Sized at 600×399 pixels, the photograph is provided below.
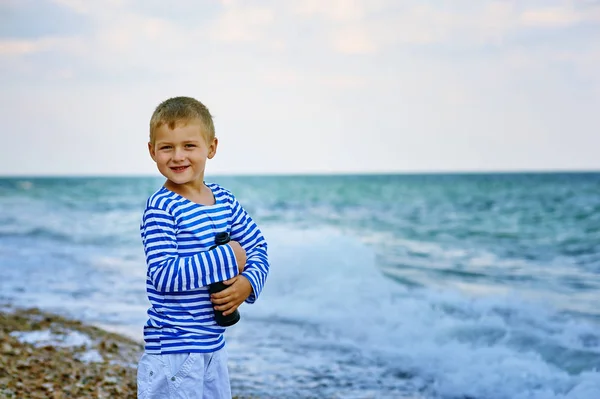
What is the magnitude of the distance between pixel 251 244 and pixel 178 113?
677 millimetres

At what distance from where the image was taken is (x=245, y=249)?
304 cm

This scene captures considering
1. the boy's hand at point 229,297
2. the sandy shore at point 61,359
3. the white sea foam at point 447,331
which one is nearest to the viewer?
the boy's hand at point 229,297

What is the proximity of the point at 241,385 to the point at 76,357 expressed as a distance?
1649 mm

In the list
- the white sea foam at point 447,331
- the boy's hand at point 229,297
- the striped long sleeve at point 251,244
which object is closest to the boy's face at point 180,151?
the striped long sleeve at point 251,244

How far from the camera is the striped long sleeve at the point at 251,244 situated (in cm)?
296

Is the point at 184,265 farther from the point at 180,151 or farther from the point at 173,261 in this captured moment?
the point at 180,151

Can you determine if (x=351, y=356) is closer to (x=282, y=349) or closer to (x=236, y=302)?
(x=282, y=349)

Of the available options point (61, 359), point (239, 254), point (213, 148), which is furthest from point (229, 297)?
point (61, 359)

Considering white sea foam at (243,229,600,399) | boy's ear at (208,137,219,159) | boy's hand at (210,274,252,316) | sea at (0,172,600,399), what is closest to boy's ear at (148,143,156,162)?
boy's ear at (208,137,219,159)

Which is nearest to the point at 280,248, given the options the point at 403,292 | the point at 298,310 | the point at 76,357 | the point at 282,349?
the point at 403,292

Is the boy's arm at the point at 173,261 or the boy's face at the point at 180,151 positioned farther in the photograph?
the boy's face at the point at 180,151

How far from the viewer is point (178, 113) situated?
2820mm

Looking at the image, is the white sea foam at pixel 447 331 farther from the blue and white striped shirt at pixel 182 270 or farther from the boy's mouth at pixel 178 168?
the boy's mouth at pixel 178 168

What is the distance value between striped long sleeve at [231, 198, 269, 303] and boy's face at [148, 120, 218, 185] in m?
0.29
